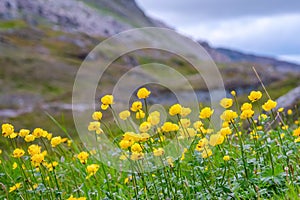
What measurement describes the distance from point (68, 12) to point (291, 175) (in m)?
202

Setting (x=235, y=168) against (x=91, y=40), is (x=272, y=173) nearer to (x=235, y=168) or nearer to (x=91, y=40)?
(x=235, y=168)

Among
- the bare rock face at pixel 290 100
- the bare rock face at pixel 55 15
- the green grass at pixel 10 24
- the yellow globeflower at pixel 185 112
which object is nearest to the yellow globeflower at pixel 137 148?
the yellow globeflower at pixel 185 112

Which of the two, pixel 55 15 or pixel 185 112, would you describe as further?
A: pixel 55 15

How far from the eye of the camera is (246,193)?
3.56 meters

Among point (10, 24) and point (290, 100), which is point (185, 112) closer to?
point (290, 100)

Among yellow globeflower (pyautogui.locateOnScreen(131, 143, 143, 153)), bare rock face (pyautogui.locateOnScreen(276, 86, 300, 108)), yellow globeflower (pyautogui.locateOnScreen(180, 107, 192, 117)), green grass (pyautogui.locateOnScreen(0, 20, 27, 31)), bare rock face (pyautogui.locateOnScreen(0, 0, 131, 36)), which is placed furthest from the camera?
bare rock face (pyautogui.locateOnScreen(0, 0, 131, 36))

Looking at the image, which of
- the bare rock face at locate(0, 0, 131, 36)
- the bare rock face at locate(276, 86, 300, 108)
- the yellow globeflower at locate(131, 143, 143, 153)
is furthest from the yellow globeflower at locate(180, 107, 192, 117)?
the bare rock face at locate(0, 0, 131, 36)

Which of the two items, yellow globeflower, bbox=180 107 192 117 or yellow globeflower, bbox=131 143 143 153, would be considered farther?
yellow globeflower, bbox=180 107 192 117

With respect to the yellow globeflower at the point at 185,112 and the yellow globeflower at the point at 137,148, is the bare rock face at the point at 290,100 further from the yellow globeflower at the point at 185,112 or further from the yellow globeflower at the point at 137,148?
the yellow globeflower at the point at 137,148

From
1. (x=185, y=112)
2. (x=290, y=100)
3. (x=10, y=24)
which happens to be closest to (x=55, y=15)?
(x=10, y=24)

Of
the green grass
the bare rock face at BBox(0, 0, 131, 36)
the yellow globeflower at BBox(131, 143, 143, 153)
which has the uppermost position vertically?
the bare rock face at BBox(0, 0, 131, 36)

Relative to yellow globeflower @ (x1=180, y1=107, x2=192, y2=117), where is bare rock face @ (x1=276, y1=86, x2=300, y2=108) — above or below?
above

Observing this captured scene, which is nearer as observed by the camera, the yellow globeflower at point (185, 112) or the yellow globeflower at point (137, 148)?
the yellow globeflower at point (137, 148)

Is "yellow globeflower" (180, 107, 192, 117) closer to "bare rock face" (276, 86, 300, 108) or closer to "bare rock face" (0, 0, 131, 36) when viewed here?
"bare rock face" (276, 86, 300, 108)
